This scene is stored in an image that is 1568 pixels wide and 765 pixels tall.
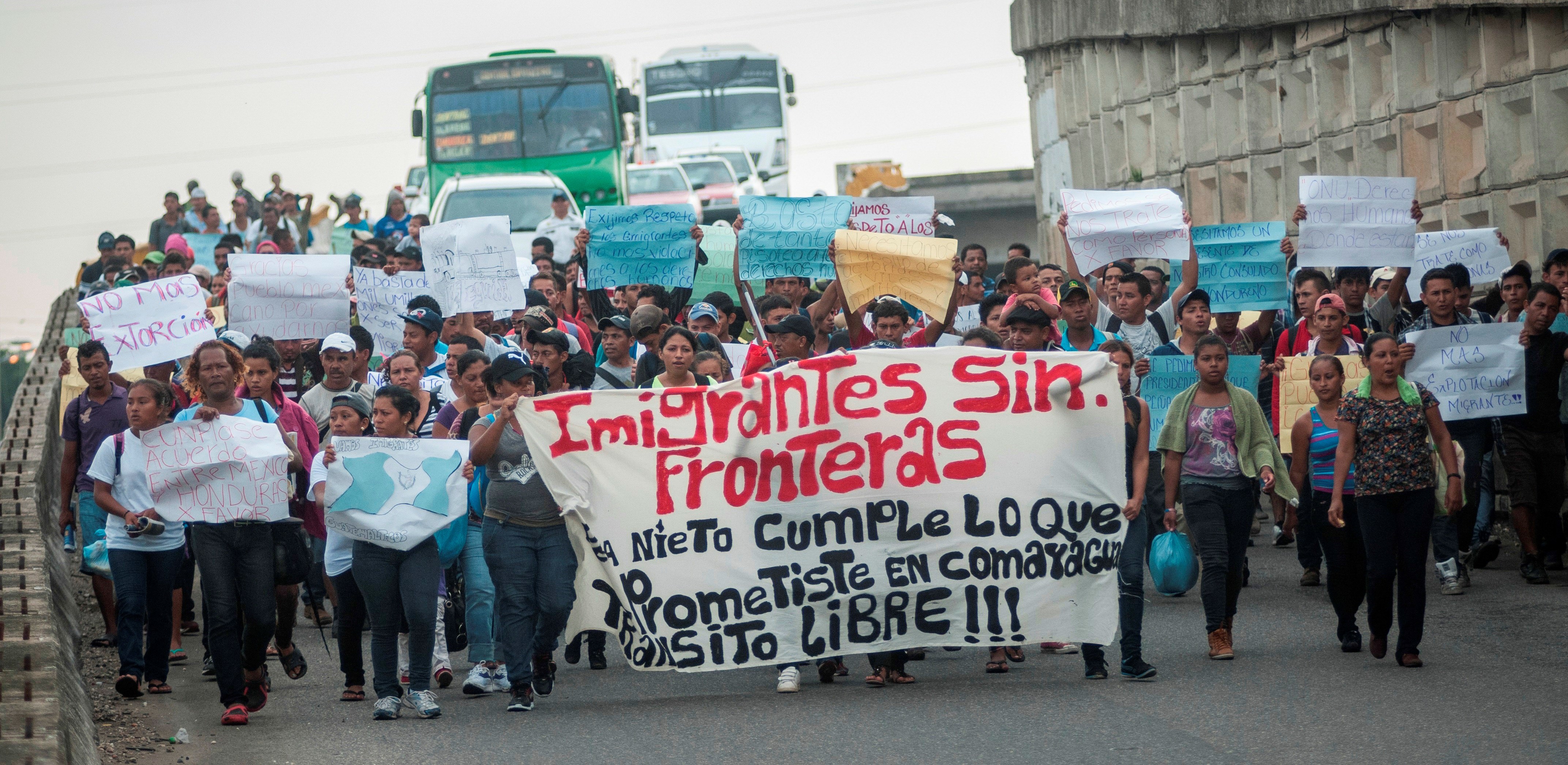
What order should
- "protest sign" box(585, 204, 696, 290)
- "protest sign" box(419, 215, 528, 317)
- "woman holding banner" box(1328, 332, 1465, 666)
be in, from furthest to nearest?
1. "protest sign" box(585, 204, 696, 290)
2. "protest sign" box(419, 215, 528, 317)
3. "woman holding banner" box(1328, 332, 1465, 666)

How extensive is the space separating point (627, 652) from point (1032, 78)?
20.2 metres

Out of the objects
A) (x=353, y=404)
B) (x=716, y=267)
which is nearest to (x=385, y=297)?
(x=716, y=267)

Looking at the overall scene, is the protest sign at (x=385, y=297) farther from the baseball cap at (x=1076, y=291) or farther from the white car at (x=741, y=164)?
the white car at (x=741, y=164)

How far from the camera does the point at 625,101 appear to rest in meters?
29.3

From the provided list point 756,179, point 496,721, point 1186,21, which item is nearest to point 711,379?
point 496,721

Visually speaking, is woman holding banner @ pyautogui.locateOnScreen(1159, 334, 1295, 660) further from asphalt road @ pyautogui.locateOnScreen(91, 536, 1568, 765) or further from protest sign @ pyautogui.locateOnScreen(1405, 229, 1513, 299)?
protest sign @ pyautogui.locateOnScreen(1405, 229, 1513, 299)

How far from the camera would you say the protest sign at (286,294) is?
42.9 feet

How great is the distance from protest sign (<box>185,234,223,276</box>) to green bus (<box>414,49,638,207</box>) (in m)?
5.95

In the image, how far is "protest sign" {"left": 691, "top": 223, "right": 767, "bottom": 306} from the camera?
49.3ft

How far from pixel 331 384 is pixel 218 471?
236 centimetres

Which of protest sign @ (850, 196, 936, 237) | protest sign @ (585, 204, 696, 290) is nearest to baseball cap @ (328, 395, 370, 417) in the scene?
protest sign @ (585, 204, 696, 290)

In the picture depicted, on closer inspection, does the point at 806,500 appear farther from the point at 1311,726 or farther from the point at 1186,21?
the point at 1186,21

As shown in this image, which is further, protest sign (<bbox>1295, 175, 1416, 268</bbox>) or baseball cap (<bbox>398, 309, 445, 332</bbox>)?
protest sign (<bbox>1295, 175, 1416, 268</bbox>)

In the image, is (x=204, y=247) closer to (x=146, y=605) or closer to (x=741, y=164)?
(x=146, y=605)
